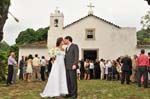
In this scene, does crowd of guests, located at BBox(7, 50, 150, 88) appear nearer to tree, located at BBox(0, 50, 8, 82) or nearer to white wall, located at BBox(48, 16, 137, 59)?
tree, located at BBox(0, 50, 8, 82)

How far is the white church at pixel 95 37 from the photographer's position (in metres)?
47.0

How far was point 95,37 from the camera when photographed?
47750 millimetres

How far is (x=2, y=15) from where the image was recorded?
85.5 ft

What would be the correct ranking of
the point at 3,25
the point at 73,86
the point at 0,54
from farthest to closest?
the point at 0,54 → the point at 3,25 → the point at 73,86

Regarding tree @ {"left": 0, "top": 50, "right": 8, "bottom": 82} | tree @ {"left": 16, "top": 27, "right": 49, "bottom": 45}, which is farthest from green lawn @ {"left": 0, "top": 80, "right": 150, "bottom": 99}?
tree @ {"left": 16, "top": 27, "right": 49, "bottom": 45}

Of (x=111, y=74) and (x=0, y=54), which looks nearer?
(x=0, y=54)

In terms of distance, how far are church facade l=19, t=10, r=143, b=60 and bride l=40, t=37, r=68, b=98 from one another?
104 feet

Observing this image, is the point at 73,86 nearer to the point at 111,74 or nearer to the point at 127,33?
the point at 111,74

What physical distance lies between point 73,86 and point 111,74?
1962 centimetres

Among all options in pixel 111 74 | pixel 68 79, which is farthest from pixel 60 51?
pixel 111 74

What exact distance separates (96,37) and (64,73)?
108 feet

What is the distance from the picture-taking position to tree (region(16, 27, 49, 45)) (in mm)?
81012

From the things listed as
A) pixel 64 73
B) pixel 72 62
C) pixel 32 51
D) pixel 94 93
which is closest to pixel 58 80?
pixel 64 73

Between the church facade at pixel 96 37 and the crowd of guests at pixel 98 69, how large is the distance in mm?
11696
